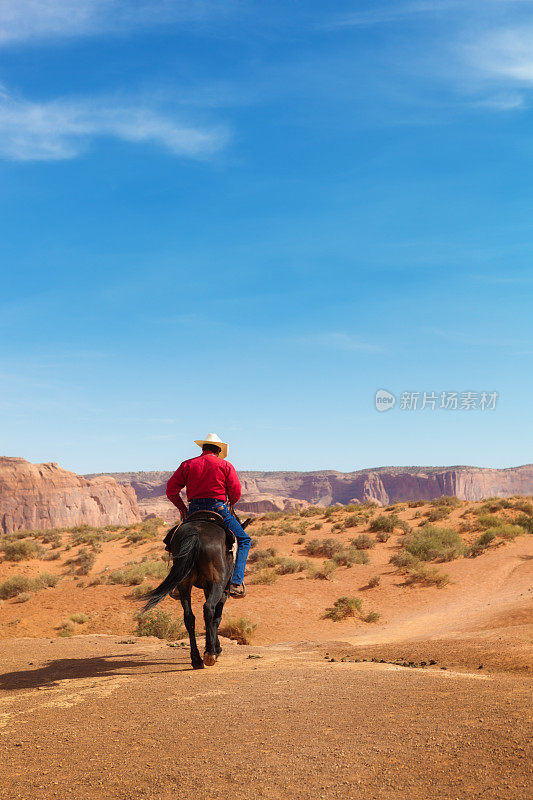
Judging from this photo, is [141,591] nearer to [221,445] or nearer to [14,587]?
[14,587]

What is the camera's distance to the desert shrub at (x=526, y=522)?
80.1 ft

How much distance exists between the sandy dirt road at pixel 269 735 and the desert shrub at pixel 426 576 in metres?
11.8

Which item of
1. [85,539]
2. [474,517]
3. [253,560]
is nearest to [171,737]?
[253,560]

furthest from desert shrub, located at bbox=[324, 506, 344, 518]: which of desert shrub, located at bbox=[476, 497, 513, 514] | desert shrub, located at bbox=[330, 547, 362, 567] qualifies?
desert shrub, located at bbox=[330, 547, 362, 567]

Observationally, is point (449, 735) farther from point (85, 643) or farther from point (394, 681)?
point (85, 643)

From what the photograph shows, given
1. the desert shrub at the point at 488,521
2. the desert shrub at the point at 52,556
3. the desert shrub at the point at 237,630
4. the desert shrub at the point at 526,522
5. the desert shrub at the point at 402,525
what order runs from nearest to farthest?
the desert shrub at the point at 237,630
the desert shrub at the point at 526,522
the desert shrub at the point at 488,521
the desert shrub at the point at 52,556
the desert shrub at the point at 402,525

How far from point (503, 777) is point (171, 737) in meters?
2.49

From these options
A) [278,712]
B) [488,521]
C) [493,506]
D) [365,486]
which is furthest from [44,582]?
[365,486]

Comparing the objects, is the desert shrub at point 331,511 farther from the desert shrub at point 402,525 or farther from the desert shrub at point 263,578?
the desert shrub at point 263,578

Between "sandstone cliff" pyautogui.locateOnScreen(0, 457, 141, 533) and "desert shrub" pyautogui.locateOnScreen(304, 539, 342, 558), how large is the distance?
2434 inches

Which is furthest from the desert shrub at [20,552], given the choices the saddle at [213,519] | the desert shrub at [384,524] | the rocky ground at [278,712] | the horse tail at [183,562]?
the horse tail at [183,562]

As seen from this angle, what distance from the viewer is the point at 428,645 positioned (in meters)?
8.53

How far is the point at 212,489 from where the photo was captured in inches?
316

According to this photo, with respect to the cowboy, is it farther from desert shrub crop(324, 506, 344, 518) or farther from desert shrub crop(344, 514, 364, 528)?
desert shrub crop(324, 506, 344, 518)
